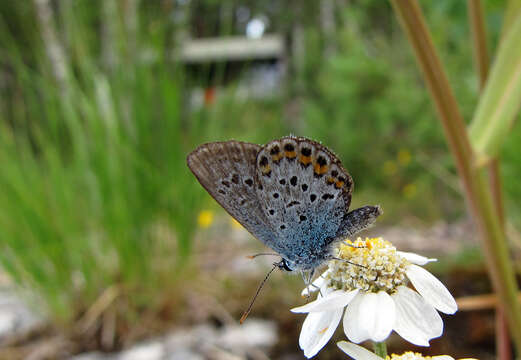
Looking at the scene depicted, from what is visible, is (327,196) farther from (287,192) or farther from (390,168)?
(390,168)

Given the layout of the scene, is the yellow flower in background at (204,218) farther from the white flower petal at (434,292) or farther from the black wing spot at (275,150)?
the white flower petal at (434,292)

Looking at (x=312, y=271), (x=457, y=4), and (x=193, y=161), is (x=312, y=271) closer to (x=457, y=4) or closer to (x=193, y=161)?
(x=193, y=161)

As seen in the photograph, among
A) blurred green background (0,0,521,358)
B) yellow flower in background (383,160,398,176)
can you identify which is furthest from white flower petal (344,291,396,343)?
yellow flower in background (383,160,398,176)

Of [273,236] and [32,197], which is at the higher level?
[32,197]

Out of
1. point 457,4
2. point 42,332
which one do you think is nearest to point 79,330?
point 42,332

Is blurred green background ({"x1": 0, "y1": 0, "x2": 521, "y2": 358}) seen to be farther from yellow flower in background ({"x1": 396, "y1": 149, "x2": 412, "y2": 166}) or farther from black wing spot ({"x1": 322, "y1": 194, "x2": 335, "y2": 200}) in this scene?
yellow flower in background ({"x1": 396, "y1": 149, "x2": 412, "y2": 166})

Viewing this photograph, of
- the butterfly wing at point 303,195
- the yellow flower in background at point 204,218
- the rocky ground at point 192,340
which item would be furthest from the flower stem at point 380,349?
the yellow flower in background at point 204,218

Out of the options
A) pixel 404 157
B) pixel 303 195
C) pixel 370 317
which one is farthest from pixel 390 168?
pixel 370 317
